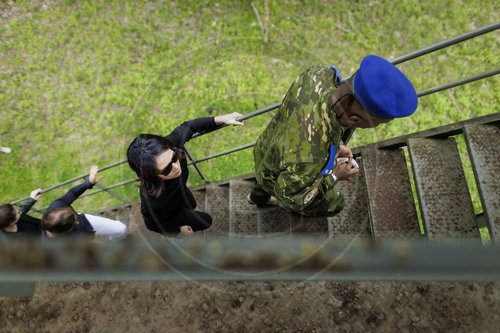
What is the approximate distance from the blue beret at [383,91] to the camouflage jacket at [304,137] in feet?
0.78

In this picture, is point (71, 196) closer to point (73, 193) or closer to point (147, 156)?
point (73, 193)

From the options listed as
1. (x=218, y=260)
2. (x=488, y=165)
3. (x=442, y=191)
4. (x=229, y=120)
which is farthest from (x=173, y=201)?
(x=488, y=165)

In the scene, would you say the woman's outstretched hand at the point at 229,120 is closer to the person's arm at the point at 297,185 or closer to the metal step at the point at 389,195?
the person's arm at the point at 297,185

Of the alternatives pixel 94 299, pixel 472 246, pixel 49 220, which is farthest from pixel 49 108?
pixel 472 246

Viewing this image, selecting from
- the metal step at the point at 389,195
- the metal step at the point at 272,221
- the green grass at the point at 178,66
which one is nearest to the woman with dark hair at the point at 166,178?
the metal step at the point at 272,221

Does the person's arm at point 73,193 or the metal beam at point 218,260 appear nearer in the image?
the metal beam at point 218,260

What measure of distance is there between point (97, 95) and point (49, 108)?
1016 millimetres

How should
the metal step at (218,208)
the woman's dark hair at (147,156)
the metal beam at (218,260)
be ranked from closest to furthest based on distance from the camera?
the metal beam at (218,260) < the woman's dark hair at (147,156) < the metal step at (218,208)

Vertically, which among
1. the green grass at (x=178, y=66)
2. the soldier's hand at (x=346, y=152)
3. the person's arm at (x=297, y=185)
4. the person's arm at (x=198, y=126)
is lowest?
the person's arm at (x=297, y=185)

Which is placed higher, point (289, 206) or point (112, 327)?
point (289, 206)

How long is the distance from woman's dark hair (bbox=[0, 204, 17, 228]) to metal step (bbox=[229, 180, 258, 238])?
214 centimetres

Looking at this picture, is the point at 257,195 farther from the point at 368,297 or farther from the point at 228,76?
the point at 228,76

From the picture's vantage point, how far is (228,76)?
16.4 ft

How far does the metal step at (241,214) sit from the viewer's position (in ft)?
11.0
